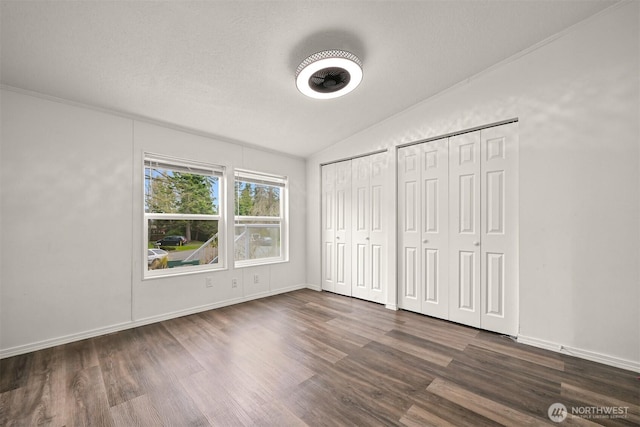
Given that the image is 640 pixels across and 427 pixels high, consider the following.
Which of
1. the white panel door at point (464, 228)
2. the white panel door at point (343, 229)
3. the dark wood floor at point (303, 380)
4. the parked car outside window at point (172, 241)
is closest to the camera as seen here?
the dark wood floor at point (303, 380)

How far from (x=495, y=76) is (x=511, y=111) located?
1.42 ft

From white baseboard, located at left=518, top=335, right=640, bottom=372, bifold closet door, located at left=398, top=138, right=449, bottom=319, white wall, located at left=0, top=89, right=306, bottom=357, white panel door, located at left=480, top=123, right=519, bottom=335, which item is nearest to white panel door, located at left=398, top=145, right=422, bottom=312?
bifold closet door, located at left=398, top=138, right=449, bottom=319

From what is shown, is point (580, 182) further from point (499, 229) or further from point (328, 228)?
point (328, 228)

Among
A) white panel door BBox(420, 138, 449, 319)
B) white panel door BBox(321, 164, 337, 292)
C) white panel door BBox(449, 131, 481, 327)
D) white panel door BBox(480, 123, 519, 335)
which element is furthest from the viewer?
white panel door BBox(321, 164, 337, 292)

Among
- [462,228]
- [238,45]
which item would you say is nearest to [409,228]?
[462,228]

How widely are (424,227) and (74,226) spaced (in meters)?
3.86

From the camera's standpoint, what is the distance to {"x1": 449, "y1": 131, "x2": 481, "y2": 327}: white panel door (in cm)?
288

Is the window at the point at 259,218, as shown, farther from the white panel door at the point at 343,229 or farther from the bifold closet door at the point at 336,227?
the white panel door at the point at 343,229

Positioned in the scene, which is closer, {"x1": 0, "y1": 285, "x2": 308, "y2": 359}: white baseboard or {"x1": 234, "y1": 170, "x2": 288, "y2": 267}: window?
{"x1": 0, "y1": 285, "x2": 308, "y2": 359}: white baseboard

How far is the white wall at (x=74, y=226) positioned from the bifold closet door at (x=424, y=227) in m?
2.82

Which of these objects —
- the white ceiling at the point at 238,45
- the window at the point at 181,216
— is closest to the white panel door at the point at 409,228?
the white ceiling at the point at 238,45

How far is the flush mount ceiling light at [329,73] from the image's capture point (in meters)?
2.12

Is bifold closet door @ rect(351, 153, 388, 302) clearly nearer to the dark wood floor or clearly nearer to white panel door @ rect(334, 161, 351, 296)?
white panel door @ rect(334, 161, 351, 296)

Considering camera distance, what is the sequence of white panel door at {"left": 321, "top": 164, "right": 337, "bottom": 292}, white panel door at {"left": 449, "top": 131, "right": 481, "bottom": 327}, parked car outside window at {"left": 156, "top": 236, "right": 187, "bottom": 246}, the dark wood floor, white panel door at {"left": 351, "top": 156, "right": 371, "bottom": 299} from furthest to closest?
white panel door at {"left": 321, "top": 164, "right": 337, "bottom": 292} → white panel door at {"left": 351, "top": 156, "right": 371, "bottom": 299} → parked car outside window at {"left": 156, "top": 236, "right": 187, "bottom": 246} → white panel door at {"left": 449, "top": 131, "right": 481, "bottom": 327} → the dark wood floor
